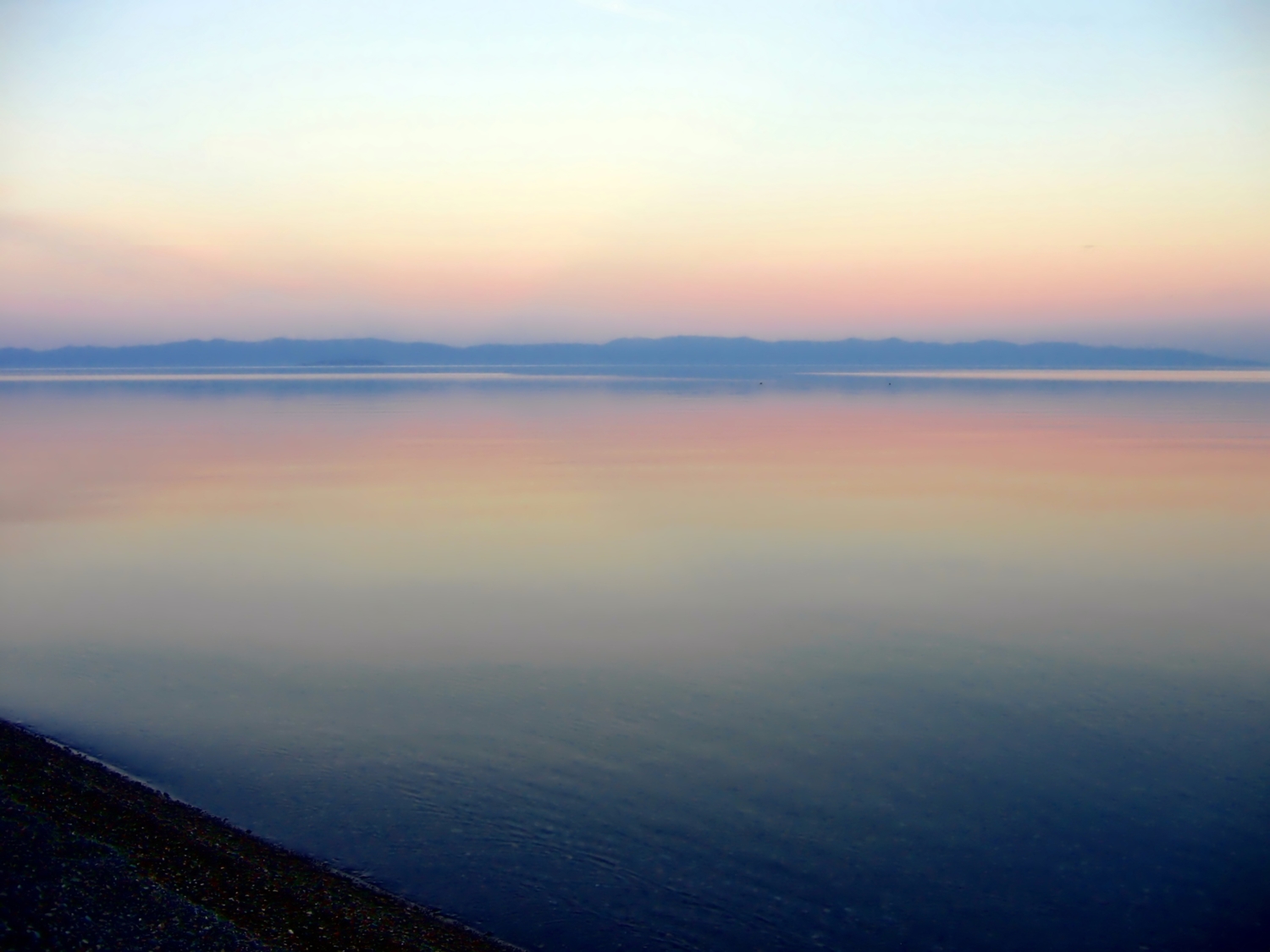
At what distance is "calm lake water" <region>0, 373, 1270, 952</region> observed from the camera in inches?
258

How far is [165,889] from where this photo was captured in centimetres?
598

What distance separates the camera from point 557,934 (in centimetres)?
610

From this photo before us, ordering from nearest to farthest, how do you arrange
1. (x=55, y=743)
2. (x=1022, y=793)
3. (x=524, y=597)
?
(x=1022, y=793) → (x=55, y=743) → (x=524, y=597)

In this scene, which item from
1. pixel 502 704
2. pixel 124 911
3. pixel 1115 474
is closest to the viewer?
pixel 124 911

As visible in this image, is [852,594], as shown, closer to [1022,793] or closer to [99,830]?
[1022,793]

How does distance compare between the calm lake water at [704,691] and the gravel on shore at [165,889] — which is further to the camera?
the calm lake water at [704,691]

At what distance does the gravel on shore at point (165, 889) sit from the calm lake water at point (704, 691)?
43 cm

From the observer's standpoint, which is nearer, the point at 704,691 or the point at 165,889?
the point at 165,889

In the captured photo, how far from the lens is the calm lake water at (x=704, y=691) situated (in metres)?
6.55

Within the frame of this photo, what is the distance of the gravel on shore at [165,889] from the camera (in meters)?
5.50

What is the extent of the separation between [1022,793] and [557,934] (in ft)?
12.7

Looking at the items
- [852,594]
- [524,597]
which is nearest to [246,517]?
[524,597]

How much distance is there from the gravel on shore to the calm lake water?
43 centimetres

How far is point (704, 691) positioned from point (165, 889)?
516 cm
